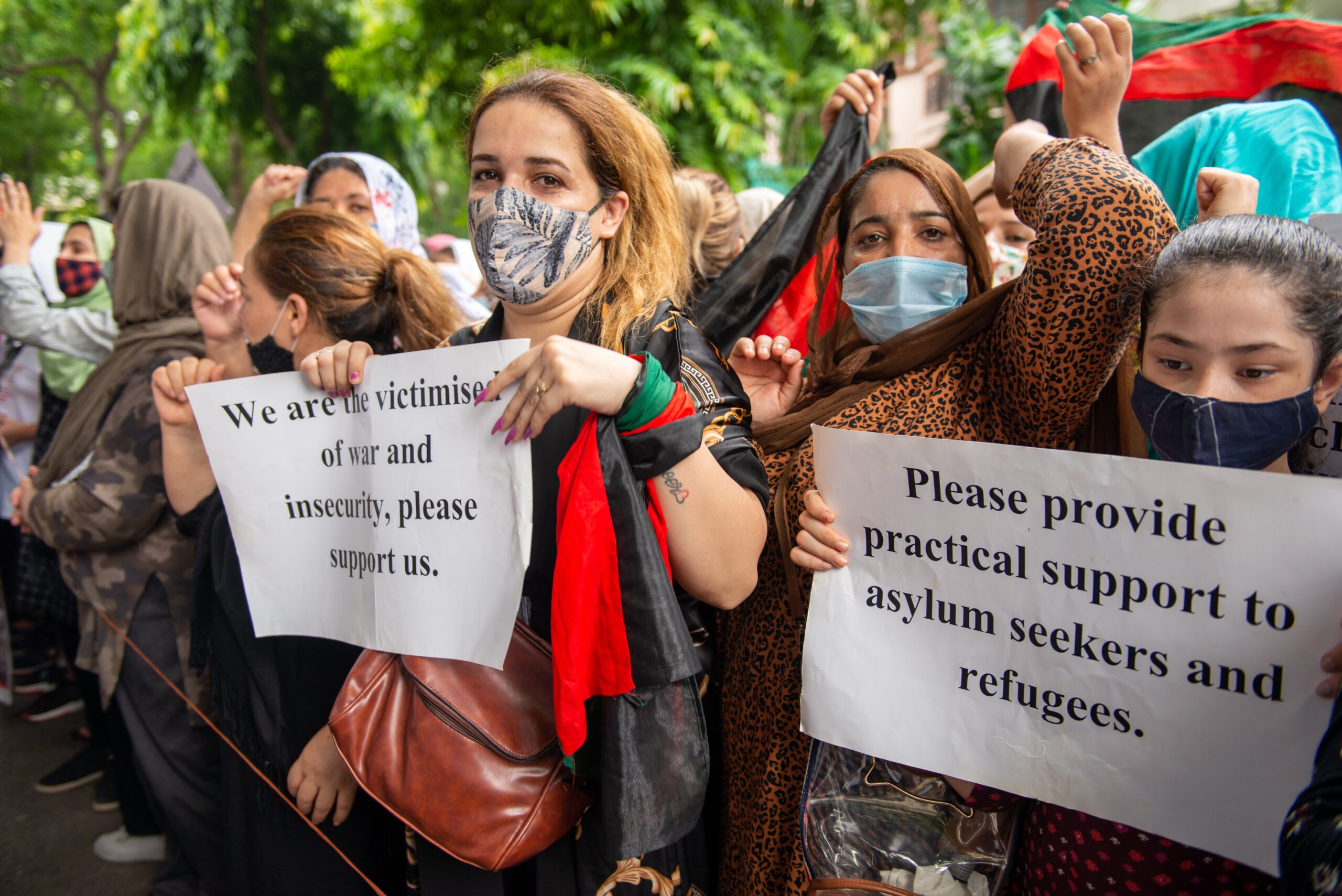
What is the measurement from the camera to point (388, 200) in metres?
3.29

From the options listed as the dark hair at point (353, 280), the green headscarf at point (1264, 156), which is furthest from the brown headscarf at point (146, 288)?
the green headscarf at point (1264, 156)

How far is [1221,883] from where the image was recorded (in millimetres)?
1070

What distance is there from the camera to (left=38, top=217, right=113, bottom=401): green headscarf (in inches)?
151

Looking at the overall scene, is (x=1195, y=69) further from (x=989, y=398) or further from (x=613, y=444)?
(x=613, y=444)

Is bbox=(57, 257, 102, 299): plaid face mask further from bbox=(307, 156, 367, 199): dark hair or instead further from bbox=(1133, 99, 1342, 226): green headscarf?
bbox=(1133, 99, 1342, 226): green headscarf

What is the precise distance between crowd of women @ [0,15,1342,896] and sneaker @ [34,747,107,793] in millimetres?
1395

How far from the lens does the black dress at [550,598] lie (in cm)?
142

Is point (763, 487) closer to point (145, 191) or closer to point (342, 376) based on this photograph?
point (342, 376)

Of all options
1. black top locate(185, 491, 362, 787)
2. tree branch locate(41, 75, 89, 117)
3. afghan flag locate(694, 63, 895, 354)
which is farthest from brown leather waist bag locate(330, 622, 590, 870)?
tree branch locate(41, 75, 89, 117)

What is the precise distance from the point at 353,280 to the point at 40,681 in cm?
432

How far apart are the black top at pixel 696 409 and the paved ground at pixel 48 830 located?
8.31 feet

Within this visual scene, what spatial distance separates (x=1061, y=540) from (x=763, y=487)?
506 millimetres

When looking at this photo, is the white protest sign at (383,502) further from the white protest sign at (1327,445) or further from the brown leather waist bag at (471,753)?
the white protest sign at (1327,445)

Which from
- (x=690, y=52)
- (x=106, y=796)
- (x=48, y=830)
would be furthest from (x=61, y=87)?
(x=48, y=830)
